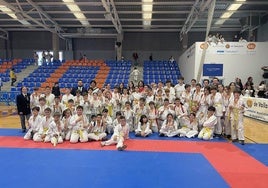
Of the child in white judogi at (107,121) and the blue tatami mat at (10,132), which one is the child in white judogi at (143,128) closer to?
the child in white judogi at (107,121)

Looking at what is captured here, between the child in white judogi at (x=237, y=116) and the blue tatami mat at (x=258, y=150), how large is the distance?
0.87 ft

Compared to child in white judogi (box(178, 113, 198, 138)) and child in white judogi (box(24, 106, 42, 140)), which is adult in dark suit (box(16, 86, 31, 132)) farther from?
child in white judogi (box(178, 113, 198, 138))

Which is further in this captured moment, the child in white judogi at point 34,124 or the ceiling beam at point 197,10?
the ceiling beam at point 197,10

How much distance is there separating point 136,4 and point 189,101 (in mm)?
8136

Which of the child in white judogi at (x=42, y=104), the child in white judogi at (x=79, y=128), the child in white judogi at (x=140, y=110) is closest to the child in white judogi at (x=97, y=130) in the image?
the child in white judogi at (x=79, y=128)

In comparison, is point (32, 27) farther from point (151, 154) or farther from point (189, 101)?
point (151, 154)

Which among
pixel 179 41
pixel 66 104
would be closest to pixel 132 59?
pixel 179 41

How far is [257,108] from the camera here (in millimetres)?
10031

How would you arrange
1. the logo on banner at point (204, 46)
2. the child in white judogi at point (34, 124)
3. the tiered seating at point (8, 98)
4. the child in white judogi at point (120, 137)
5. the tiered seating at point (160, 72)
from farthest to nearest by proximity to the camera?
the tiered seating at point (160, 72) < the tiered seating at point (8, 98) < the logo on banner at point (204, 46) < the child in white judogi at point (34, 124) < the child in white judogi at point (120, 137)

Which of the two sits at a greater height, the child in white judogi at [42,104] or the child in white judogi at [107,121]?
the child in white judogi at [42,104]

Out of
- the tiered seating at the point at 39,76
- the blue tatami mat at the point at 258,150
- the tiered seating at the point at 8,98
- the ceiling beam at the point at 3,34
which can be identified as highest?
the ceiling beam at the point at 3,34

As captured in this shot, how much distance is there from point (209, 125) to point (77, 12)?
1168 centimetres

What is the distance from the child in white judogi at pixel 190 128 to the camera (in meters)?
7.03

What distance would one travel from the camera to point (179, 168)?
4551 millimetres
